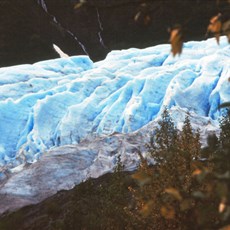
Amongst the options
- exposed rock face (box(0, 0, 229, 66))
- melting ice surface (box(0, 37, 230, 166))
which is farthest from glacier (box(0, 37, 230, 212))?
exposed rock face (box(0, 0, 229, 66))

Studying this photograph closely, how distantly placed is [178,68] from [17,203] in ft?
62.0

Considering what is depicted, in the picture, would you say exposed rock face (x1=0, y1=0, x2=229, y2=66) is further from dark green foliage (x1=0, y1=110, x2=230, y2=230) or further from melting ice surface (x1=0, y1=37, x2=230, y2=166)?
dark green foliage (x1=0, y1=110, x2=230, y2=230)

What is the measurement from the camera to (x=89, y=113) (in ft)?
135

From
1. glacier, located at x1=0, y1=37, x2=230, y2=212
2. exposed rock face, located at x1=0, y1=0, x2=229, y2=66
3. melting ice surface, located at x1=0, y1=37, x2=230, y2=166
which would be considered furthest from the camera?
exposed rock face, located at x1=0, y1=0, x2=229, y2=66

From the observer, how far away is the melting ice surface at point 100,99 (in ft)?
129

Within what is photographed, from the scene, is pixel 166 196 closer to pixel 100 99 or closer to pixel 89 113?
pixel 89 113

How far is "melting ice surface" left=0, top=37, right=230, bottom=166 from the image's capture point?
3928cm

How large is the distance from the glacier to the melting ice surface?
0.08 m

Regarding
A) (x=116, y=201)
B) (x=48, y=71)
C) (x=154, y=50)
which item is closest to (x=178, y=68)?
(x=154, y=50)

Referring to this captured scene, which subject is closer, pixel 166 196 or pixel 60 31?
pixel 166 196

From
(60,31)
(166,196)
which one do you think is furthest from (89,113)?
(60,31)

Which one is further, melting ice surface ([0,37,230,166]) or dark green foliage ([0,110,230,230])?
melting ice surface ([0,37,230,166])

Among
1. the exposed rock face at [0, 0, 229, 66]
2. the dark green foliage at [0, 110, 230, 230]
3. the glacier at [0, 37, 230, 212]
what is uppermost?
the exposed rock face at [0, 0, 229, 66]

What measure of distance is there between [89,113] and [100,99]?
218 centimetres
